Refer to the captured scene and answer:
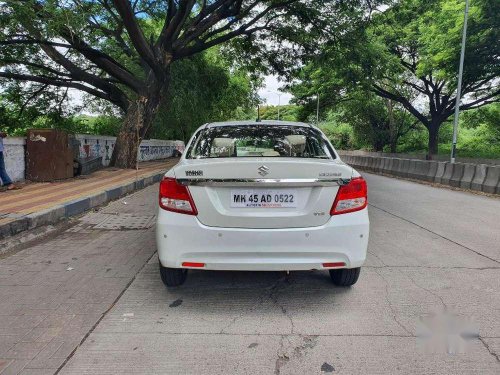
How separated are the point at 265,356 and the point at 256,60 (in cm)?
1989

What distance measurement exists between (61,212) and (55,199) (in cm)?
107

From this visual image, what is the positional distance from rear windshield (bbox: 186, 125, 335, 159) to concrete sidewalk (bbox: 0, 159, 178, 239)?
3418mm

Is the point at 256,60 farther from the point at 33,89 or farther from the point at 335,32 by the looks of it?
the point at 33,89

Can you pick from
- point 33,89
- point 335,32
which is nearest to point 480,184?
point 335,32

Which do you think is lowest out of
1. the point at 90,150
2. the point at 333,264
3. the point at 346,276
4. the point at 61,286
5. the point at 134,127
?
the point at 61,286

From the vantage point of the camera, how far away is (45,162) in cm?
1128

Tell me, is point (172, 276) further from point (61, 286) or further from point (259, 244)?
point (61, 286)

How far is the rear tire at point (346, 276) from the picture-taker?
412cm

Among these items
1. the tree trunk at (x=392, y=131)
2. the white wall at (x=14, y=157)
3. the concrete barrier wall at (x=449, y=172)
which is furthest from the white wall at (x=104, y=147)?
the tree trunk at (x=392, y=131)

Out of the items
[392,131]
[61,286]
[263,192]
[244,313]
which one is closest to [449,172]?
[263,192]

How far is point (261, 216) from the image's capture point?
3561mm

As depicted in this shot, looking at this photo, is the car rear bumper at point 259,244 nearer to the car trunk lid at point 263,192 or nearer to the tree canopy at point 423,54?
the car trunk lid at point 263,192

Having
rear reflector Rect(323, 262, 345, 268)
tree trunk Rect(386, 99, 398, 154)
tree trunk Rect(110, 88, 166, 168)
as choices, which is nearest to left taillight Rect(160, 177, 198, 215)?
rear reflector Rect(323, 262, 345, 268)

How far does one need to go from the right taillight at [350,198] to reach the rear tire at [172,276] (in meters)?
1.58
